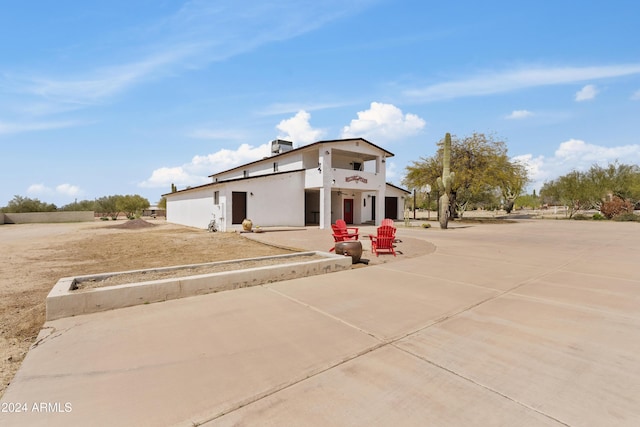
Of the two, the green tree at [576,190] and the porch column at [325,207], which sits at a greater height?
the green tree at [576,190]

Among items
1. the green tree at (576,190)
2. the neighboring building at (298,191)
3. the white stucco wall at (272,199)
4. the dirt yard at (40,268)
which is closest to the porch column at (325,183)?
the neighboring building at (298,191)

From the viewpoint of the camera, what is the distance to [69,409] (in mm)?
2451

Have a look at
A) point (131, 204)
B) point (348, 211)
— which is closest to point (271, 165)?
point (348, 211)

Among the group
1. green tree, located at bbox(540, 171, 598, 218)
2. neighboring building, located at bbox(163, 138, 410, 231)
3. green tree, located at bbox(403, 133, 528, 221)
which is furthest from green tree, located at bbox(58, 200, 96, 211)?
green tree, located at bbox(540, 171, 598, 218)

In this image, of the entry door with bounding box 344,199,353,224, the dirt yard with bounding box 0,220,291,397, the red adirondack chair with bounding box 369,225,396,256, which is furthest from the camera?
the entry door with bounding box 344,199,353,224

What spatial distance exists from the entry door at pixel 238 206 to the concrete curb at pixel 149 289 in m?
13.6

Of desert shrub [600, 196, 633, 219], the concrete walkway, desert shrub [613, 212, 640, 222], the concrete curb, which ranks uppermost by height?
desert shrub [600, 196, 633, 219]

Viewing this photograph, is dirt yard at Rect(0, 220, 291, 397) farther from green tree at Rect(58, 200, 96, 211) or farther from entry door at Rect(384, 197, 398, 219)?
green tree at Rect(58, 200, 96, 211)

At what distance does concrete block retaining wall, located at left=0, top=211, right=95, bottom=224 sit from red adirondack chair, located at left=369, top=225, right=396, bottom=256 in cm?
4767

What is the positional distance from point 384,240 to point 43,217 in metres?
49.1

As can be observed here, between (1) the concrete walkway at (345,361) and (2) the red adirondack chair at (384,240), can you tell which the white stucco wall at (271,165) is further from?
(1) the concrete walkway at (345,361)

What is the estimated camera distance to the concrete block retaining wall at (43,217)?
1468 inches

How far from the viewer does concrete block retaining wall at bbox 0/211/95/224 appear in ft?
122

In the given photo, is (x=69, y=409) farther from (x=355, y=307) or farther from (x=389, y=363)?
(x=355, y=307)
